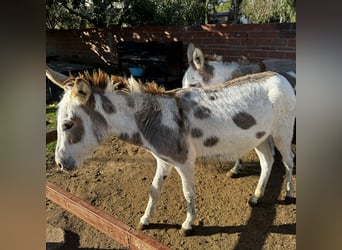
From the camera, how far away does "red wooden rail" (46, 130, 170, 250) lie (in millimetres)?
931

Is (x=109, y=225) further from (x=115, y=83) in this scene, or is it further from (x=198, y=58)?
(x=198, y=58)

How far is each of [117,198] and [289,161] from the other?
32.5 inches

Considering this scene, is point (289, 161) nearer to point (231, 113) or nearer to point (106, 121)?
point (231, 113)

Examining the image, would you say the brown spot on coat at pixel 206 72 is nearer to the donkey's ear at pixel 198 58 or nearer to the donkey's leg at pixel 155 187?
the donkey's ear at pixel 198 58

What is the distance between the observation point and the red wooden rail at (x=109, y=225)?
3.05 feet

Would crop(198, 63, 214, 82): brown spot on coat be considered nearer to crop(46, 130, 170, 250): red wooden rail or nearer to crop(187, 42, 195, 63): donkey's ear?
crop(187, 42, 195, 63): donkey's ear

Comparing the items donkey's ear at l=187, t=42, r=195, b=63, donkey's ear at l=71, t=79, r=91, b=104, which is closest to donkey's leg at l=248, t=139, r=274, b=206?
donkey's ear at l=187, t=42, r=195, b=63

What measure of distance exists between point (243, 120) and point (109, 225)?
2.03ft

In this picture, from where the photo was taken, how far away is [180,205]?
1.44m

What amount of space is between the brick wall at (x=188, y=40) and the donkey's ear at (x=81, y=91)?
298 mm

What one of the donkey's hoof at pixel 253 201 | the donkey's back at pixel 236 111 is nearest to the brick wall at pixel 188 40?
the donkey's back at pixel 236 111
